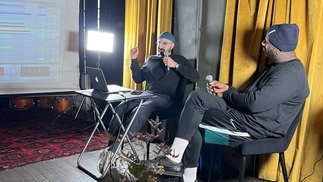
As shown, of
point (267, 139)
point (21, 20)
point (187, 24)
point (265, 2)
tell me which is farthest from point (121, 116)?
point (21, 20)

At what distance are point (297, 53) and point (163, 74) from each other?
3.88 feet

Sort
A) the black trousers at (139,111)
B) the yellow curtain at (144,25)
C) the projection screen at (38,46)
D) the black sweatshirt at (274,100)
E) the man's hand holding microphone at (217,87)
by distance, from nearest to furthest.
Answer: the black sweatshirt at (274,100), the man's hand holding microphone at (217,87), the black trousers at (139,111), the yellow curtain at (144,25), the projection screen at (38,46)

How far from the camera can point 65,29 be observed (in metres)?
3.84

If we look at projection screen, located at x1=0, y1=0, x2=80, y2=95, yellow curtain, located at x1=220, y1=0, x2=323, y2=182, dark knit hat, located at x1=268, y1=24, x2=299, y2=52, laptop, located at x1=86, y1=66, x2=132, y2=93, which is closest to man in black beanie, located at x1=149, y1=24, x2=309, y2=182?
dark knit hat, located at x1=268, y1=24, x2=299, y2=52

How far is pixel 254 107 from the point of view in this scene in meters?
2.01

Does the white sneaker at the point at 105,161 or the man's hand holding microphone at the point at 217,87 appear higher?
the man's hand holding microphone at the point at 217,87

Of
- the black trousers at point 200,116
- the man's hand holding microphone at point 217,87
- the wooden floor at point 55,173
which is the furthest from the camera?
the wooden floor at point 55,173

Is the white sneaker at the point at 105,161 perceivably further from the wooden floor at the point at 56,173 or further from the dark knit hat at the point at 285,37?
the dark knit hat at the point at 285,37

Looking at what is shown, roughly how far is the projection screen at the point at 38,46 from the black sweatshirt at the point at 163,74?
4.01 feet

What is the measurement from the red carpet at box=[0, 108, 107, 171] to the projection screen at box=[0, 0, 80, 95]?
46 cm

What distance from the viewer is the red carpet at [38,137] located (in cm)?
290

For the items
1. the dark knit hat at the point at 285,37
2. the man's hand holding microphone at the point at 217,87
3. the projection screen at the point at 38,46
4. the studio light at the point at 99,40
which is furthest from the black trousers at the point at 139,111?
the projection screen at the point at 38,46

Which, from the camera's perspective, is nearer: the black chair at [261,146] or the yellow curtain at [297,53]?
the black chair at [261,146]

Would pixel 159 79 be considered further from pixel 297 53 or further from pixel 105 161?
pixel 297 53
